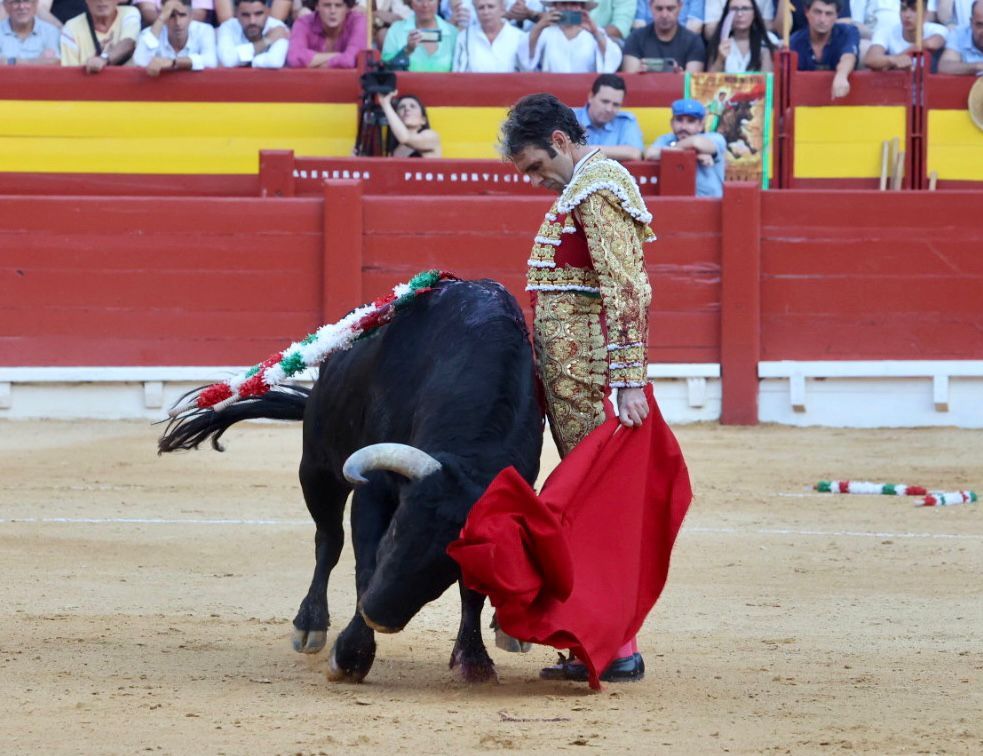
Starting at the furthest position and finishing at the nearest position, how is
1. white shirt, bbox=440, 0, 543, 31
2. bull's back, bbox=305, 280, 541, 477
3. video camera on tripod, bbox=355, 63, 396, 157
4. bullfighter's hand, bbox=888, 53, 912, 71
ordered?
white shirt, bbox=440, 0, 543, 31
bullfighter's hand, bbox=888, 53, 912, 71
video camera on tripod, bbox=355, 63, 396, 157
bull's back, bbox=305, 280, 541, 477

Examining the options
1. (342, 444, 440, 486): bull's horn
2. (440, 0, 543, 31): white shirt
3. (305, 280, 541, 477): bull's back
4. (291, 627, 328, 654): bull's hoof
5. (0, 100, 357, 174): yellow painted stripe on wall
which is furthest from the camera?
(0, 100, 357, 174): yellow painted stripe on wall

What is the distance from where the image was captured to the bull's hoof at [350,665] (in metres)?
3.50

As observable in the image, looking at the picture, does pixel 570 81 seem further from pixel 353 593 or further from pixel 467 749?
pixel 467 749

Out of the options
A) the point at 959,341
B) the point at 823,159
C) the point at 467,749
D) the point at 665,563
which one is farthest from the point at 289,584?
the point at 823,159

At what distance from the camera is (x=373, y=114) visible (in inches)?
364

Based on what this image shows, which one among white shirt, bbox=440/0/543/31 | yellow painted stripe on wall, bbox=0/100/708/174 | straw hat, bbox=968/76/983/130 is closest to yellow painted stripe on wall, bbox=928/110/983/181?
straw hat, bbox=968/76/983/130

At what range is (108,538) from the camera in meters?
5.62

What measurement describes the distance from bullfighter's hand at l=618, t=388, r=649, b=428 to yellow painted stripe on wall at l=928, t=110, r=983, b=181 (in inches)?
255

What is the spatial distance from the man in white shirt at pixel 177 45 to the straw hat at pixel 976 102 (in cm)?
421

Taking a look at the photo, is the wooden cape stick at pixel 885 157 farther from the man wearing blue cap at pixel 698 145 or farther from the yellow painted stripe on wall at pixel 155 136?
the yellow painted stripe on wall at pixel 155 136

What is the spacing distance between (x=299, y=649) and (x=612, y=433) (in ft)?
3.14

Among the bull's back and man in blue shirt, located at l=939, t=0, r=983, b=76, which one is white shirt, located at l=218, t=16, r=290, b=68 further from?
the bull's back

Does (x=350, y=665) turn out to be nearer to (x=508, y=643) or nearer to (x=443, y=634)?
(x=508, y=643)

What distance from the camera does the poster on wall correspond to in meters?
9.27
